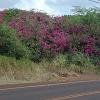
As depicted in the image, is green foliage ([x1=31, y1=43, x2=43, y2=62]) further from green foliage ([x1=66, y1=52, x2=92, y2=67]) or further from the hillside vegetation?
green foliage ([x1=66, y1=52, x2=92, y2=67])

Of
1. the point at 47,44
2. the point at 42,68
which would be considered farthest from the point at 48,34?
the point at 42,68

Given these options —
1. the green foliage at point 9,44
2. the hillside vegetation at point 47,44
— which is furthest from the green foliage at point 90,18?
the green foliage at point 9,44

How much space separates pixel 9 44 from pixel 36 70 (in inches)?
109

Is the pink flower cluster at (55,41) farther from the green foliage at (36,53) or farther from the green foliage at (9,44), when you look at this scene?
the green foliage at (9,44)

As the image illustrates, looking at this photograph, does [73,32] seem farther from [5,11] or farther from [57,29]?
[5,11]

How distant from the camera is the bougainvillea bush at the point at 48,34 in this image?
3606 centimetres

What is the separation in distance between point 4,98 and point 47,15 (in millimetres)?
25051

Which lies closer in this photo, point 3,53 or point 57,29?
point 3,53

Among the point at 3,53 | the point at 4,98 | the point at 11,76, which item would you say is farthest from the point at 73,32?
the point at 4,98

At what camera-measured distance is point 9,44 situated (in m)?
33.9

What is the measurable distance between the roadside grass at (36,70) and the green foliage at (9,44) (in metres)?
0.83

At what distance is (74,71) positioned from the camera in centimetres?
3647

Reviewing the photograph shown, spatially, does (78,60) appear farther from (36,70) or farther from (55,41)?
(36,70)

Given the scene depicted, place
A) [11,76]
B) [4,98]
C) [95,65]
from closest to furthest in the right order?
[4,98], [11,76], [95,65]
